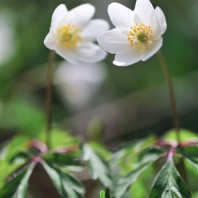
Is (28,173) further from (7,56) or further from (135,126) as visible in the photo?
(7,56)

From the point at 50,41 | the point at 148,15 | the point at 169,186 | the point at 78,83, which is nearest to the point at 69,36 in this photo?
the point at 50,41

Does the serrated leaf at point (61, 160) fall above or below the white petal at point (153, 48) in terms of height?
below

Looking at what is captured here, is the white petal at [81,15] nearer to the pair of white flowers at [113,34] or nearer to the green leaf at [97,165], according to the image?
the pair of white flowers at [113,34]

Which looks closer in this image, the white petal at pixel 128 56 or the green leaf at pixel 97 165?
the white petal at pixel 128 56

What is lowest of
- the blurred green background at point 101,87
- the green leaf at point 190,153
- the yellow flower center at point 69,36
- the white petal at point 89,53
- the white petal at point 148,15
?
the blurred green background at point 101,87

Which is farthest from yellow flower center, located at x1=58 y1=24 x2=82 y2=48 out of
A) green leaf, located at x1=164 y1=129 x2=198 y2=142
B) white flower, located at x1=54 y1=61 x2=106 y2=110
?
white flower, located at x1=54 y1=61 x2=106 y2=110

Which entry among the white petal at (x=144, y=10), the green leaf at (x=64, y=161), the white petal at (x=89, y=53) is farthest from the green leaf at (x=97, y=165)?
the white petal at (x=144, y=10)

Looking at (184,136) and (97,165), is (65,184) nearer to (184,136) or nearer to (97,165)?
(97,165)

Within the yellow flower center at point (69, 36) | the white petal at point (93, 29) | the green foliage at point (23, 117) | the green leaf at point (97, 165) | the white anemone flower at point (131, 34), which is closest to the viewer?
the white anemone flower at point (131, 34)
